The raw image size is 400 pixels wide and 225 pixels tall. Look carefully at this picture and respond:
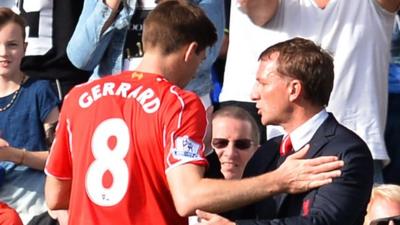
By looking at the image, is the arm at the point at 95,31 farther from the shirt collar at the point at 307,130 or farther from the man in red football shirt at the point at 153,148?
the shirt collar at the point at 307,130

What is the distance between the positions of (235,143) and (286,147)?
5.19 ft

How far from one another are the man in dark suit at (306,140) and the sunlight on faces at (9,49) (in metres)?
2.17

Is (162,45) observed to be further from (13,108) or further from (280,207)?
(13,108)

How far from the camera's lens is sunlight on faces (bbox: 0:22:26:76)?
21.8ft

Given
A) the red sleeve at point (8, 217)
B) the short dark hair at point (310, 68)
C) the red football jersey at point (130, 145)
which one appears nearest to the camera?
the red football jersey at point (130, 145)

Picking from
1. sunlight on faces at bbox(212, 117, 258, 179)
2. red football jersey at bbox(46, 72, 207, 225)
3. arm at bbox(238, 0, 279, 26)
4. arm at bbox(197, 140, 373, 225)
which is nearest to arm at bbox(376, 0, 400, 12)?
arm at bbox(238, 0, 279, 26)

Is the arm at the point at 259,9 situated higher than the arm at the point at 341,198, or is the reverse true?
the arm at the point at 259,9

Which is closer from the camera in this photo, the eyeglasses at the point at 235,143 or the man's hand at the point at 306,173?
the man's hand at the point at 306,173

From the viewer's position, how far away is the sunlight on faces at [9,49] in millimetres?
6641

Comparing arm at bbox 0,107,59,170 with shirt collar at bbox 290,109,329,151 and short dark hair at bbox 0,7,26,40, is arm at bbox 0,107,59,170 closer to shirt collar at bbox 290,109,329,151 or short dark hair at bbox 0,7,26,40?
short dark hair at bbox 0,7,26,40

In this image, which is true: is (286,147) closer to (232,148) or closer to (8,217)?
(232,148)

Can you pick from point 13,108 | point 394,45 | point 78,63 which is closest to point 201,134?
point 78,63

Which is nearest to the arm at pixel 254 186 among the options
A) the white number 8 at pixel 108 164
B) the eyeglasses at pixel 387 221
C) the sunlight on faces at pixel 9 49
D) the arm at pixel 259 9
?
the white number 8 at pixel 108 164

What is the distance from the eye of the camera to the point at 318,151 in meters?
4.59
